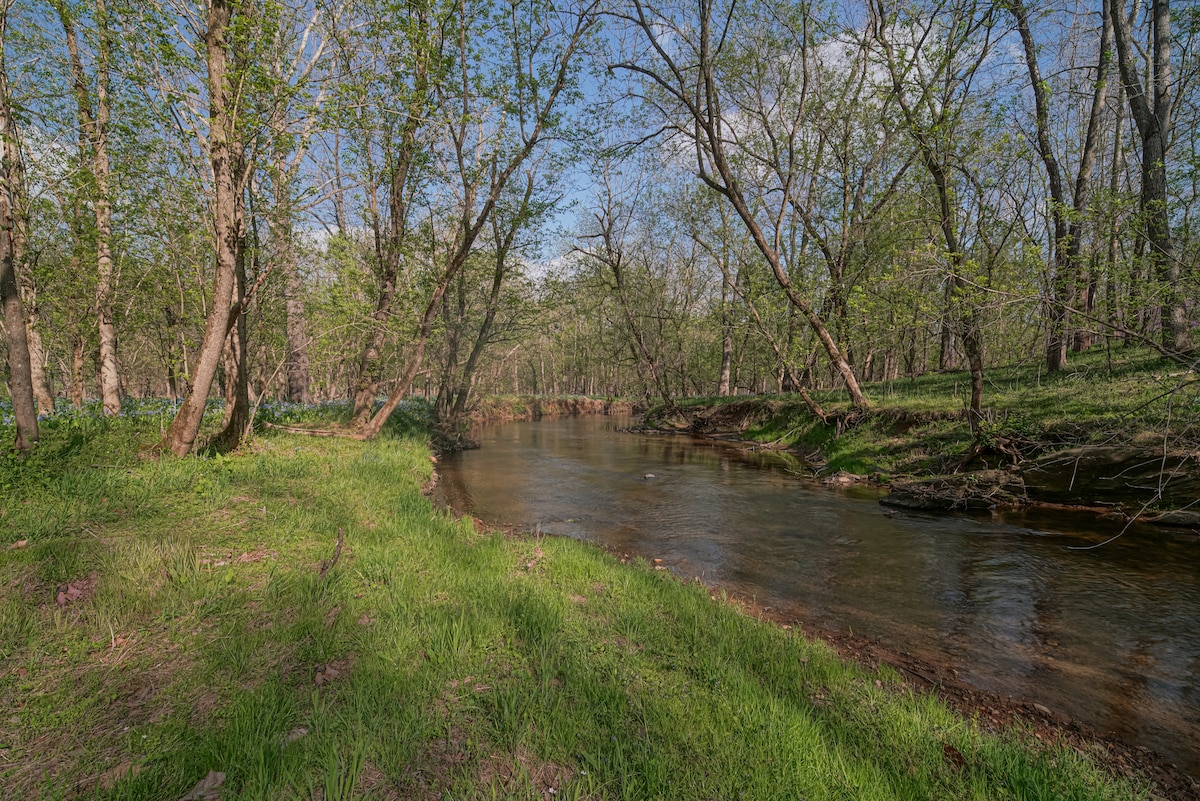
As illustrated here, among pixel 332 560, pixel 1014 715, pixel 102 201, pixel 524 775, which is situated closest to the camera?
pixel 524 775

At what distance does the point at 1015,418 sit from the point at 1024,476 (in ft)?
4.36

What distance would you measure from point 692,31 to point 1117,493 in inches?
592

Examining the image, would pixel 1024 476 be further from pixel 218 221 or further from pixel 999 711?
pixel 218 221

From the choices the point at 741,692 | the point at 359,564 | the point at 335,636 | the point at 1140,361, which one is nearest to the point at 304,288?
the point at 359,564

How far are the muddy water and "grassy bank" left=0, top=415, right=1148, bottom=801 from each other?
1.30 metres

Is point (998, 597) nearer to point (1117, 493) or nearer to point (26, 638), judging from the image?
point (1117, 493)

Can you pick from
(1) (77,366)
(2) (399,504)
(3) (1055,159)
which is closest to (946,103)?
(3) (1055,159)

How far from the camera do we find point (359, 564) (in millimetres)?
4930

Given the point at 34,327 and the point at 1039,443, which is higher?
the point at 34,327

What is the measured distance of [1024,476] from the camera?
970 centimetres

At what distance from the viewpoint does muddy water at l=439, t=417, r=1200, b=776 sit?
4129 mm

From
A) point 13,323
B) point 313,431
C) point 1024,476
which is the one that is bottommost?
point 1024,476

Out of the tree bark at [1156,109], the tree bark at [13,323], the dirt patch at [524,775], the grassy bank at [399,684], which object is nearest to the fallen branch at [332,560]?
the grassy bank at [399,684]

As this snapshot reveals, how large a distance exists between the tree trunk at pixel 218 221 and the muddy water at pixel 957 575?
15.7 ft
